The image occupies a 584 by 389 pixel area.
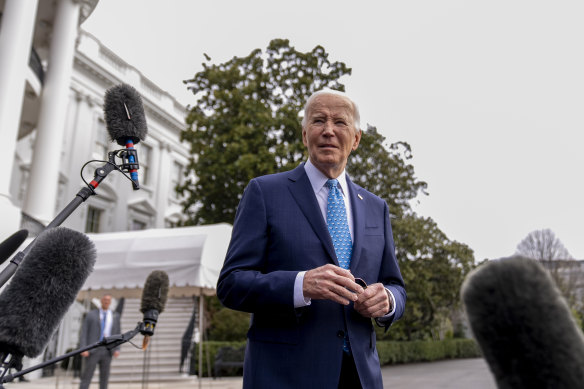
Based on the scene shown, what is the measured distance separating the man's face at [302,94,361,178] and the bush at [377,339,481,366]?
68.6 feet

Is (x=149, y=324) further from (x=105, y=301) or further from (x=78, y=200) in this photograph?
(x=105, y=301)

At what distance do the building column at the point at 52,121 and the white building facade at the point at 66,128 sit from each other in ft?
0.11

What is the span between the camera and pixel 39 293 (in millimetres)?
1460

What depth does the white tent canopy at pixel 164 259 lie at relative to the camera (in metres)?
11.0

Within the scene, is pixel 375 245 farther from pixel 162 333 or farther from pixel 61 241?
→ pixel 162 333

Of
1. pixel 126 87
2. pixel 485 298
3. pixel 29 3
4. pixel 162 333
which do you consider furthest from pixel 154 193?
pixel 485 298

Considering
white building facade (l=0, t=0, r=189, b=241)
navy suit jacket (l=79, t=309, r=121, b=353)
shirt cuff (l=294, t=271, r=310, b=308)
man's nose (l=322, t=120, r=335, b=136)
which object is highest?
white building facade (l=0, t=0, r=189, b=241)

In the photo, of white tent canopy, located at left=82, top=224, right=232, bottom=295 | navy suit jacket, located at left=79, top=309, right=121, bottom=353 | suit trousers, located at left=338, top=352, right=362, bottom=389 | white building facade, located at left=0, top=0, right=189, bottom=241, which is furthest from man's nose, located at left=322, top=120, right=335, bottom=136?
white building facade, located at left=0, top=0, right=189, bottom=241

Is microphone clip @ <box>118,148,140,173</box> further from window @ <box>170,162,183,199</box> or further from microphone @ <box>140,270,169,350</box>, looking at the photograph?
window @ <box>170,162,183,199</box>

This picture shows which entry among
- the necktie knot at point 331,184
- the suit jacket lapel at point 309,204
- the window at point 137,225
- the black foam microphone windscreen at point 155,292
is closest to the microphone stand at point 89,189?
the suit jacket lapel at point 309,204

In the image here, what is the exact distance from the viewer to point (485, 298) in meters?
0.54

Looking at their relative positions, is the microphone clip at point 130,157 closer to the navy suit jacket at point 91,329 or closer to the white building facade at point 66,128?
the navy suit jacket at point 91,329

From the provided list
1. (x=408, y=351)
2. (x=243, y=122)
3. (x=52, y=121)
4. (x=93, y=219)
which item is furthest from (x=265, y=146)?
(x=408, y=351)

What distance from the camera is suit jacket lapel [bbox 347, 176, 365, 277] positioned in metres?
2.04
